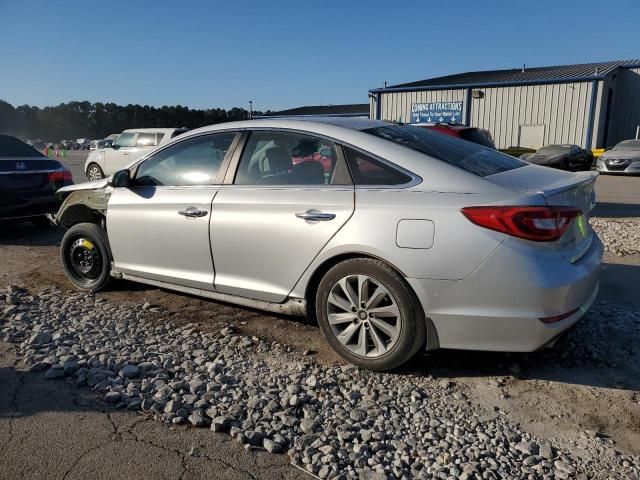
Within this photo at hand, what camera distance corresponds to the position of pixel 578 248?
3.10 meters

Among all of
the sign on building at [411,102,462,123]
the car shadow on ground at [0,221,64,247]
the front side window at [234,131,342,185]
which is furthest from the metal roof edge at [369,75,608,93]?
the front side window at [234,131,342,185]

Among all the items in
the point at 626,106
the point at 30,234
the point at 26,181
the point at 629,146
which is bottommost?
the point at 30,234

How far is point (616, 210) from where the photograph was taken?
10.3 m

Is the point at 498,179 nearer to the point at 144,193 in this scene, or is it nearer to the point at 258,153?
the point at 258,153

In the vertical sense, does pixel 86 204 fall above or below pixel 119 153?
below

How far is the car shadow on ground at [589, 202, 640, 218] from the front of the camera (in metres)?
9.62

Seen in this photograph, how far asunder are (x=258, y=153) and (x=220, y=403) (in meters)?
1.87

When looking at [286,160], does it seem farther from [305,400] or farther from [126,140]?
[126,140]

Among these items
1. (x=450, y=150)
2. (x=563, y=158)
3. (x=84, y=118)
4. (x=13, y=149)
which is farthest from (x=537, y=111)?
(x=84, y=118)

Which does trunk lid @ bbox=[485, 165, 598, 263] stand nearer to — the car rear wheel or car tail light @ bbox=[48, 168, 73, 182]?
car tail light @ bbox=[48, 168, 73, 182]

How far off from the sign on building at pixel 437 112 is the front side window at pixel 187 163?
100 ft

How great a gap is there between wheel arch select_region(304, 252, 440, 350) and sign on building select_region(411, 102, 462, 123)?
31323 mm

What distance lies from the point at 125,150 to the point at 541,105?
948 inches

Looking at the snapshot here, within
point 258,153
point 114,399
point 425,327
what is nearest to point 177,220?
point 258,153
